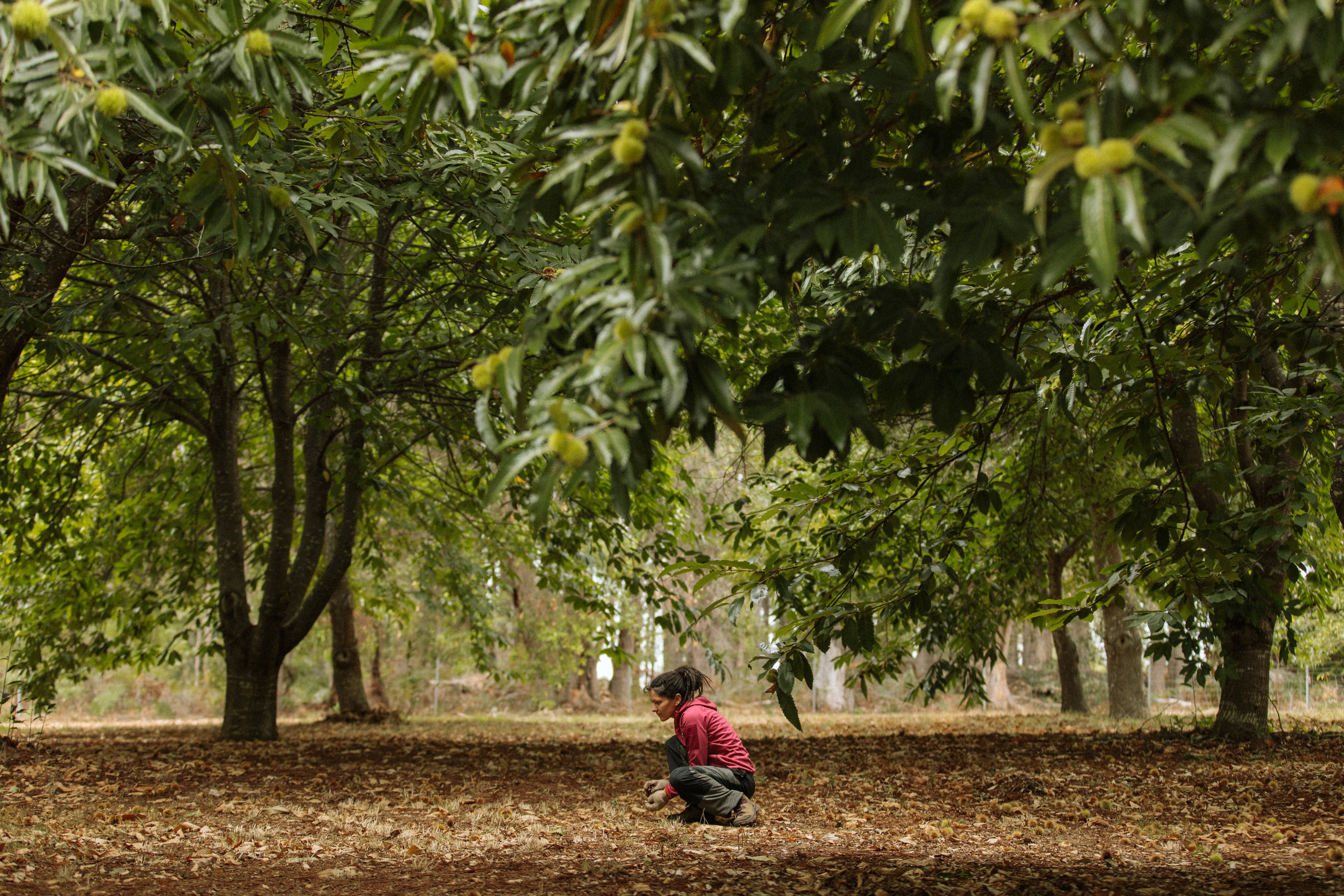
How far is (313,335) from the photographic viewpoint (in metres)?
5.34

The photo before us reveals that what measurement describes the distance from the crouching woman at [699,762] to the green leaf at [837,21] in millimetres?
3770

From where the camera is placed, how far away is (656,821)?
474 cm

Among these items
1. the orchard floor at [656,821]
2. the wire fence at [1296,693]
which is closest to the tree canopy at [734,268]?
the orchard floor at [656,821]

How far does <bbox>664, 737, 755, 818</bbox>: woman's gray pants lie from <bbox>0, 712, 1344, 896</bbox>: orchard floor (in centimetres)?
21

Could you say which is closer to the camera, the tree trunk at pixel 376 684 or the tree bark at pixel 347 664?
the tree bark at pixel 347 664

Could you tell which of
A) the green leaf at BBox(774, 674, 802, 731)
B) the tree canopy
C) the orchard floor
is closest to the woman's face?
the orchard floor

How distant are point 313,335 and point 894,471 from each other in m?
3.50

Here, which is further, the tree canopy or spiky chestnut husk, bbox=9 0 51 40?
spiky chestnut husk, bbox=9 0 51 40

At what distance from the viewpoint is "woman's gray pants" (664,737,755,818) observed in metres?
4.58

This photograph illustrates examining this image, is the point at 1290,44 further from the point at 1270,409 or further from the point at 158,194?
the point at 158,194

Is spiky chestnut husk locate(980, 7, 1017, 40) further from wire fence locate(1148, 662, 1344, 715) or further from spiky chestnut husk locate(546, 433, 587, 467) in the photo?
wire fence locate(1148, 662, 1344, 715)

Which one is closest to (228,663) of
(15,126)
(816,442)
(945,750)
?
(945,750)

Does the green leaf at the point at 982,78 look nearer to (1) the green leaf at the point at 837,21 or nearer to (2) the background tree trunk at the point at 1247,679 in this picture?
(1) the green leaf at the point at 837,21

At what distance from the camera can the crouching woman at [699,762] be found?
4594mm
